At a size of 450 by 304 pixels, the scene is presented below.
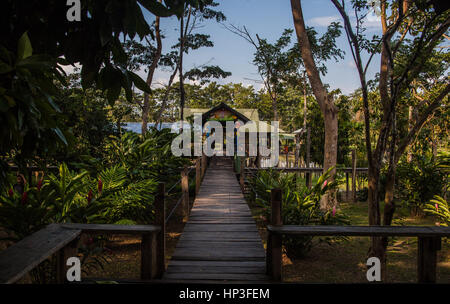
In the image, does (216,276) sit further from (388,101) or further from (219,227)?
(388,101)

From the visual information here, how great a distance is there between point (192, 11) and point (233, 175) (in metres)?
11.1

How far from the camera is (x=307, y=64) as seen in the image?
7.87m

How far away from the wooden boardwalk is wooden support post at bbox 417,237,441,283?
1487mm

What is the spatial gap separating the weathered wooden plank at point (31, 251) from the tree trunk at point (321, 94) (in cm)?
659

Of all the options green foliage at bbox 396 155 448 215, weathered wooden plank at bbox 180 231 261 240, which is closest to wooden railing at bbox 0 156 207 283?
weathered wooden plank at bbox 180 231 261 240

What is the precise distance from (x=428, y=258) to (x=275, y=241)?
1.33 metres

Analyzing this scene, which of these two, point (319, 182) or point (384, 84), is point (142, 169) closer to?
point (319, 182)

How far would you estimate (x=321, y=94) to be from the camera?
7.94m

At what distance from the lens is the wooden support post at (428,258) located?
9.20 ft

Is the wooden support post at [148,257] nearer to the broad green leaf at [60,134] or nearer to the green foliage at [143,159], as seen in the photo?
the broad green leaf at [60,134]

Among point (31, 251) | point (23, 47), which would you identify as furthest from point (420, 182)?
point (23, 47)

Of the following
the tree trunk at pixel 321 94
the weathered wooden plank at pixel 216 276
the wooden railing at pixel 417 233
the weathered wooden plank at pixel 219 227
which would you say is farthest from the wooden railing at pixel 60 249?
the tree trunk at pixel 321 94

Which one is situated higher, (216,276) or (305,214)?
(305,214)

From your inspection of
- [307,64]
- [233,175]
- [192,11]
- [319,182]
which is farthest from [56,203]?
[192,11]
